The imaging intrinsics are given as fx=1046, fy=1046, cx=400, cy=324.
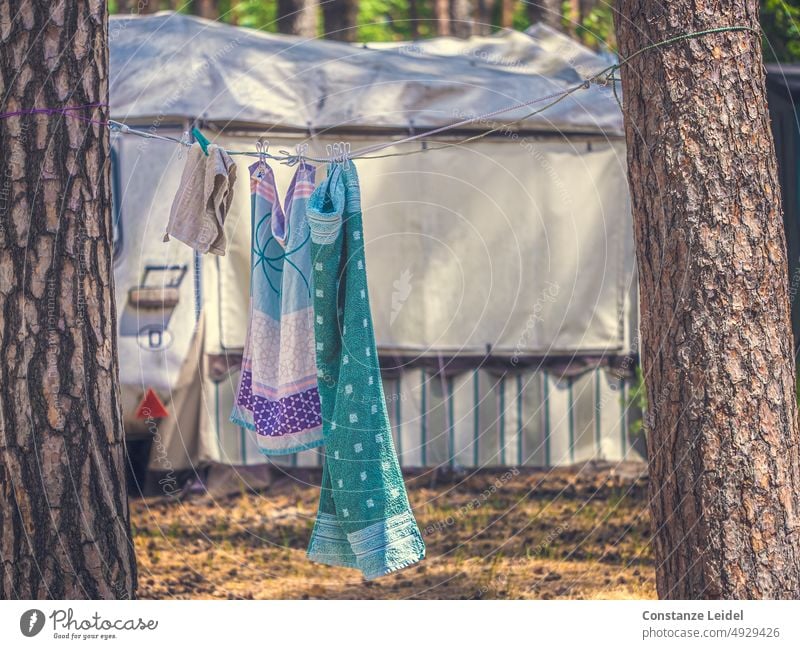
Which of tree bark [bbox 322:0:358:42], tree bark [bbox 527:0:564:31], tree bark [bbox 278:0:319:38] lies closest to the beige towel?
tree bark [bbox 527:0:564:31]

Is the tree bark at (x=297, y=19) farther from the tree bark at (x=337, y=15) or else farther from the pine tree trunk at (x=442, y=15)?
the pine tree trunk at (x=442, y=15)

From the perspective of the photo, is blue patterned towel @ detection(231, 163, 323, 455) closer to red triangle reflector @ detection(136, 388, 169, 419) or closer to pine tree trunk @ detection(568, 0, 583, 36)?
pine tree trunk @ detection(568, 0, 583, 36)

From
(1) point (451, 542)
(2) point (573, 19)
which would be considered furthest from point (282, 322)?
(2) point (573, 19)

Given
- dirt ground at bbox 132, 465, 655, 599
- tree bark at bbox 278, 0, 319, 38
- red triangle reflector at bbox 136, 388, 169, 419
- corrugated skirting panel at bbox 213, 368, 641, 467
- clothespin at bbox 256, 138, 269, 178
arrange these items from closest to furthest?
clothespin at bbox 256, 138, 269, 178 < dirt ground at bbox 132, 465, 655, 599 < red triangle reflector at bbox 136, 388, 169, 419 < corrugated skirting panel at bbox 213, 368, 641, 467 < tree bark at bbox 278, 0, 319, 38

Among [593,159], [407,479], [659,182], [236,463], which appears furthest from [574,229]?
[659,182]

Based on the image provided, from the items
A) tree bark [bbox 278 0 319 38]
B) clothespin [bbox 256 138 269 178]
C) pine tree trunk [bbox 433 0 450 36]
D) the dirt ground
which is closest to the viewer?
clothespin [bbox 256 138 269 178]

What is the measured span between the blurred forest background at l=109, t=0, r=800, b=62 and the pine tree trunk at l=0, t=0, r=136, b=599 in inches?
110

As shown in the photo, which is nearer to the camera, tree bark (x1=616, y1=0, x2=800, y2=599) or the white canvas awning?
tree bark (x1=616, y1=0, x2=800, y2=599)

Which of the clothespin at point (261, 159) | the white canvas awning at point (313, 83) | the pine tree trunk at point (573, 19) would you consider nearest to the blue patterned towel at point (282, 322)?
the clothespin at point (261, 159)

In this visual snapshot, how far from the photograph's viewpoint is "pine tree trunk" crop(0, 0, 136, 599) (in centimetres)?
333

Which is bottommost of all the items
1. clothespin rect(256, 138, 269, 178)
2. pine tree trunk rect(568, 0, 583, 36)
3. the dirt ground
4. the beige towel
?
the dirt ground

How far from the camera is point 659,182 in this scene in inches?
130

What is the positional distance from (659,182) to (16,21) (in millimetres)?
2103

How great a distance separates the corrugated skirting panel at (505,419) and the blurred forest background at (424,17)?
2124 mm
